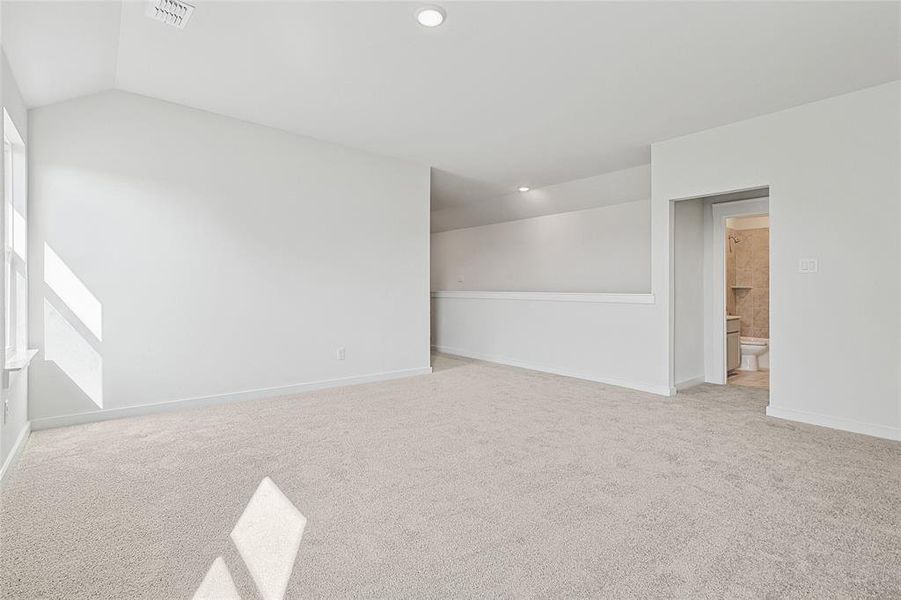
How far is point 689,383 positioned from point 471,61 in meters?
3.90

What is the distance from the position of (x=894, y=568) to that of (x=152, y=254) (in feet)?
15.4

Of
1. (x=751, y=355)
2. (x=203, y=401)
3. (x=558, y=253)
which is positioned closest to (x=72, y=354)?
(x=203, y=401)

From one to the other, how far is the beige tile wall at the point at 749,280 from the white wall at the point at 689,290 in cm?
249

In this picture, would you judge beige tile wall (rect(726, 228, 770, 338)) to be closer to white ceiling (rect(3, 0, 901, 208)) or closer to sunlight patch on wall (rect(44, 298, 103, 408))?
white ceiling (rect(3, 0, 901, 208))

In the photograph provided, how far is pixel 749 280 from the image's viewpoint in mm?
7160

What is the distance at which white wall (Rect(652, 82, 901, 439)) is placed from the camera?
3217 mm

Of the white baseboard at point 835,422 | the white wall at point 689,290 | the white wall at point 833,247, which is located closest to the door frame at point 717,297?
the white wall at point 689,290

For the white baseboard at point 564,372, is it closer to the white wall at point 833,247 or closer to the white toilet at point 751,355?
the white wall at point 833,247

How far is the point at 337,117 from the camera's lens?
3965mm

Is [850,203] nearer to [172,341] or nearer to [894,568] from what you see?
[894,568]

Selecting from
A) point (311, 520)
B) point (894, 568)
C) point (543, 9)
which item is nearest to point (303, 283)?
point (311, 520)

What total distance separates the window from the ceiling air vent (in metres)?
1.28

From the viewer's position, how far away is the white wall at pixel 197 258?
3314mm

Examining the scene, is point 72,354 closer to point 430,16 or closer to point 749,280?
point 430,16
